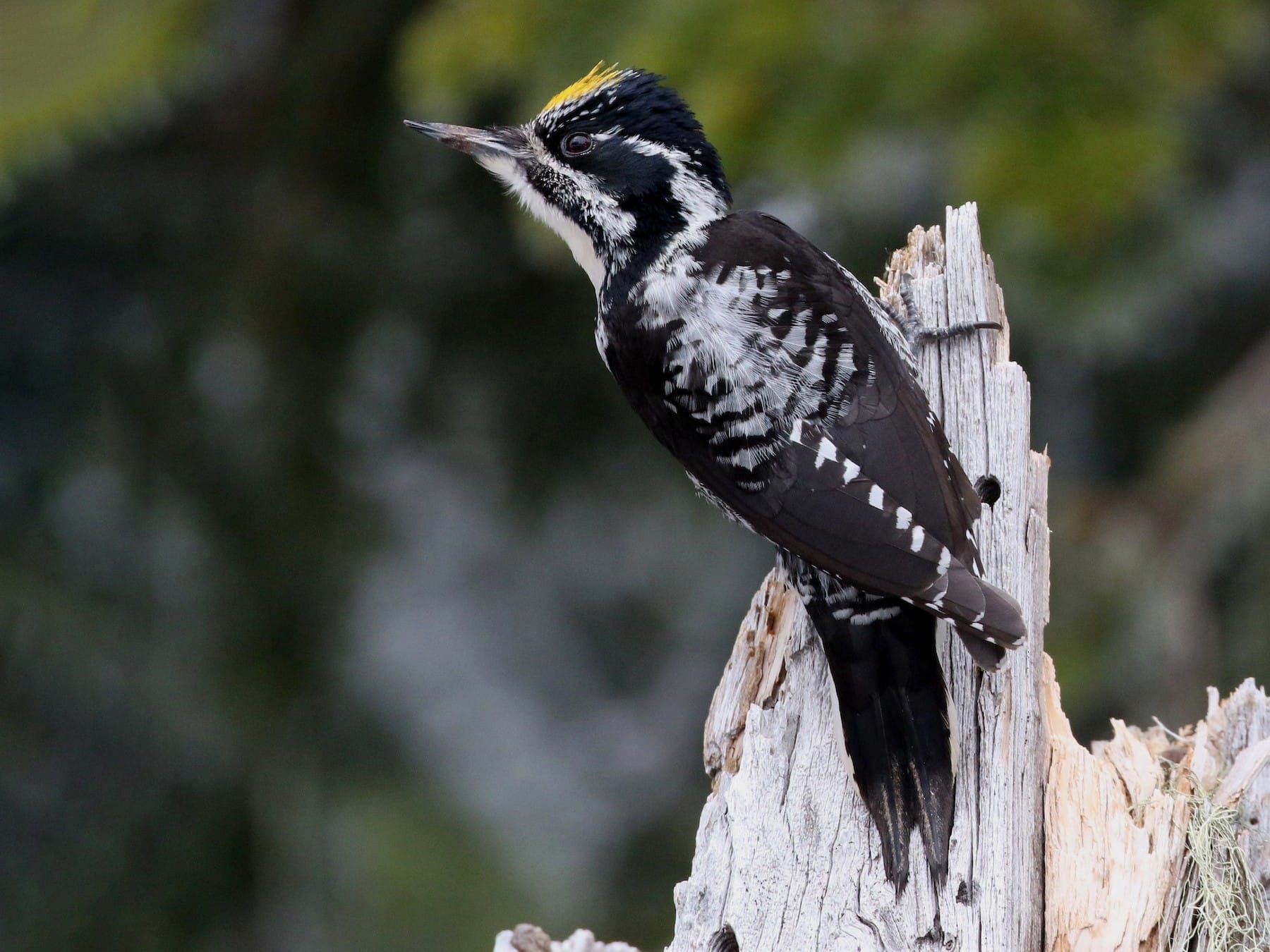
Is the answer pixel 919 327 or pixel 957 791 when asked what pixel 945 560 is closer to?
pixel 957 791

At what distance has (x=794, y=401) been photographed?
8.00 feet

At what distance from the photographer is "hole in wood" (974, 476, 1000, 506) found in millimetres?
Answer: 2414

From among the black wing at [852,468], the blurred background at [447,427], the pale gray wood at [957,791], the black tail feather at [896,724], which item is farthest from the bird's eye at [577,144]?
the black tail feather at [896,724]

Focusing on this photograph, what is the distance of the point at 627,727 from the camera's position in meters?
5.53

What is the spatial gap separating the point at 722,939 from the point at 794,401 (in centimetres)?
91

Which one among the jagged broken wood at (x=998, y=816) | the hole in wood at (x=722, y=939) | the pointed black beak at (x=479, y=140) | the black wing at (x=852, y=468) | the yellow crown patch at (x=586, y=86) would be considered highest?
the yellow crown patch at (x=586, y=86)

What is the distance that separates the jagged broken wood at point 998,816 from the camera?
2107 mm

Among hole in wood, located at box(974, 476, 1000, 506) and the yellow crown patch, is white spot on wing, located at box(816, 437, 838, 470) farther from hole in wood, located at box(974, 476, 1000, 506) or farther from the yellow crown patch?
the yellow crown patch

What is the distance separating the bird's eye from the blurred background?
587mm

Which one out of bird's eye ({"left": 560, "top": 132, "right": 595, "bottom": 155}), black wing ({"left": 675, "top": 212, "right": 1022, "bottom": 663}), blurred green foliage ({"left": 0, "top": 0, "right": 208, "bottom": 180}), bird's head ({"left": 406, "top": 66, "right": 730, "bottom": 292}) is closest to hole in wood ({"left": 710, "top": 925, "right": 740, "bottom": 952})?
black wing ({"left": 675, "top": 212, "right": 1022, "bottom": 663})

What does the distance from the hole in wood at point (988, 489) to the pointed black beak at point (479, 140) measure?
3.66 ft

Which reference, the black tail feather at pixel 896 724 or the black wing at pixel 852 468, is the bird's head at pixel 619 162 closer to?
the black wing at pixel 852 468

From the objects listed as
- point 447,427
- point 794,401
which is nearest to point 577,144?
point 794,401

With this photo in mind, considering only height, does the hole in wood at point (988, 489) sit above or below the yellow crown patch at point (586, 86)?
below
